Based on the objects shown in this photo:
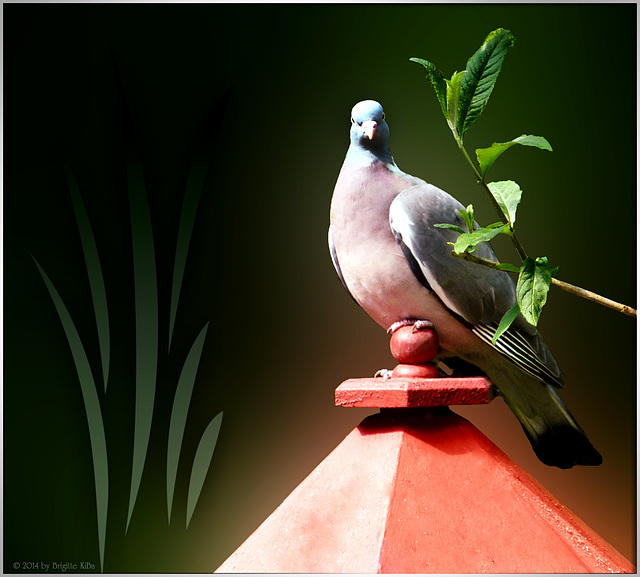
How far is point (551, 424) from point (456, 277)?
35 centimetres

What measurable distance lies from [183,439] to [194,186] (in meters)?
0.58

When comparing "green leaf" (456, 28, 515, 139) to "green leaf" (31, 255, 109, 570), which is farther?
"green leaf" (31, 255, 109, 570)

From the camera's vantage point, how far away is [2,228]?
1561mm

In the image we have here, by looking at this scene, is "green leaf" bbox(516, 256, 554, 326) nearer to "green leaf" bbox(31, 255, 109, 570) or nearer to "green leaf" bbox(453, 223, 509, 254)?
"green leaf" bbox(453, 223, 509, 254)

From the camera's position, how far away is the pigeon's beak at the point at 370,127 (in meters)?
1.33

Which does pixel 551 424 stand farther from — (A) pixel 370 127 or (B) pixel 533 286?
(A) pixel 370 127

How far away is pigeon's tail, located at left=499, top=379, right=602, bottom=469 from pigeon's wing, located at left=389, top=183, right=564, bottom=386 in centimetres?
4

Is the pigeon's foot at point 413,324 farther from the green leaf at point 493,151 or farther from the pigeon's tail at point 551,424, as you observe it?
the green leaf at point 493,151

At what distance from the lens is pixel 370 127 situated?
133cm

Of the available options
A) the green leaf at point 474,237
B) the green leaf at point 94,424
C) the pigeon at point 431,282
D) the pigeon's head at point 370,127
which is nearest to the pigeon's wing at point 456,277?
the pigeon at point 431,282

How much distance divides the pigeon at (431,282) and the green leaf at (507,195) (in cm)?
18

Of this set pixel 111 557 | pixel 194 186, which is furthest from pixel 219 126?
pixel 111 557

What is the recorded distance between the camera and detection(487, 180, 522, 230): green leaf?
3.62ft

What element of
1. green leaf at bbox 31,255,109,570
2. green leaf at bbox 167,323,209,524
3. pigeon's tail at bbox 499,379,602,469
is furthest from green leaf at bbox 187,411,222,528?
pigeon's tail at bbox 499,379,602,469
